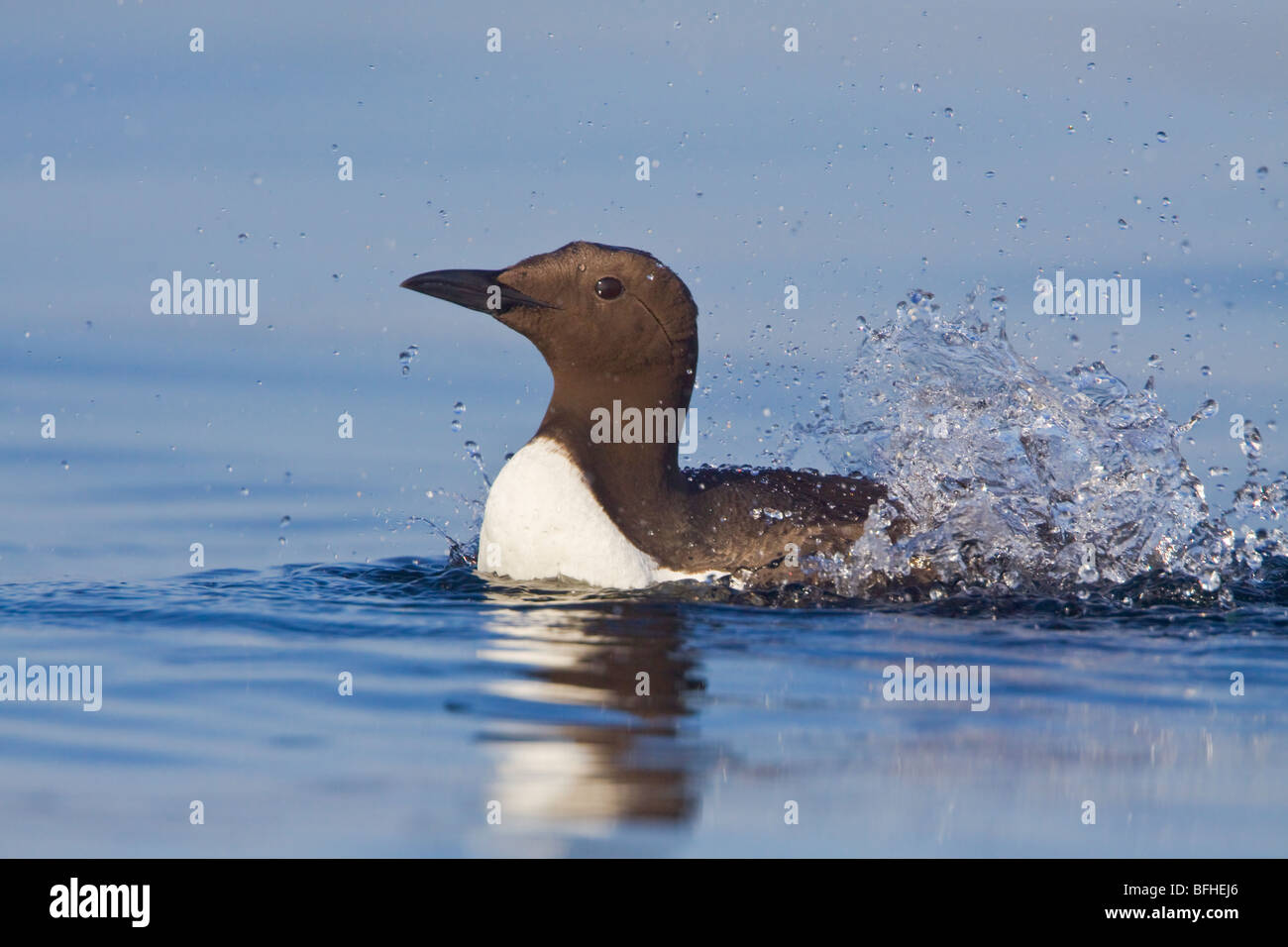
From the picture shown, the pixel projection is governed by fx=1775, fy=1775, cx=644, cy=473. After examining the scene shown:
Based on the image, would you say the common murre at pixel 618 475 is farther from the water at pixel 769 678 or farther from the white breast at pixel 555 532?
the water at pixel 769 678

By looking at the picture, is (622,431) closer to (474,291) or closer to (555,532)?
(555,532)

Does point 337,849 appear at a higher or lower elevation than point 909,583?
lower

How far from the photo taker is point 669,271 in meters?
6.81

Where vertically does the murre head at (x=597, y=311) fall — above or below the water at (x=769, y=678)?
above

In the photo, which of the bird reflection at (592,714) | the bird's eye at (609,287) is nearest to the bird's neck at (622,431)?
the bird's eye at (609,287)

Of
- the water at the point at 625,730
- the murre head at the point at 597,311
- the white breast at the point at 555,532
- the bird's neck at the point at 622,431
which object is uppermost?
the murre head at the point at 597,311

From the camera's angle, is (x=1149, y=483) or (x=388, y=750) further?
(x=1149, y=483)

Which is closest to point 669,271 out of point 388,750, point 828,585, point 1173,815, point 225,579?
point 828,585

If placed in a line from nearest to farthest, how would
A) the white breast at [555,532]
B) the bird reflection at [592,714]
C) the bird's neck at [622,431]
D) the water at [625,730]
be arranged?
the water at [625,730]
the bird reflection at [592,714]
the white breast at [555,532]
the bird's neck at [622,431]

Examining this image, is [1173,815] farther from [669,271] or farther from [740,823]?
[669,271]

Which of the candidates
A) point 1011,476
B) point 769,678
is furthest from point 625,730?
point 1011,476

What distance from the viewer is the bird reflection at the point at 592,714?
427 cm

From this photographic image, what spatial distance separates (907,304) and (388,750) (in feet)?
13.9

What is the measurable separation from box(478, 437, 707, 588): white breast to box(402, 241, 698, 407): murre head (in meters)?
0.38
